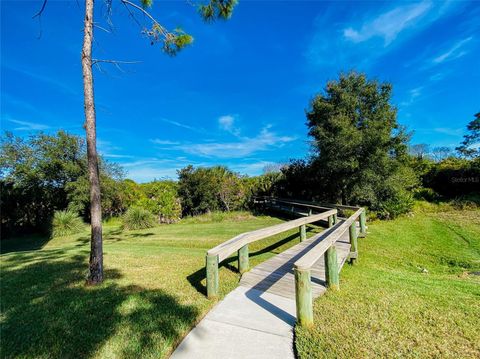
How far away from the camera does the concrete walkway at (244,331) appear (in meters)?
2.46

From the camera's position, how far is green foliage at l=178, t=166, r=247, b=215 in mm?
16547

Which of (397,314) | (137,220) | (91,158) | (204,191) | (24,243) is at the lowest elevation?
(24,243)

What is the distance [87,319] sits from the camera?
305 centimetres

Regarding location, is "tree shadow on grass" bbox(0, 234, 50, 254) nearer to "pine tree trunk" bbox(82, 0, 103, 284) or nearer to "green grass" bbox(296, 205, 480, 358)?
"pine tree trunk" bbox(82, 0, 103, 284)

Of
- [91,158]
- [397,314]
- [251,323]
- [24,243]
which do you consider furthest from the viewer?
[24,243]

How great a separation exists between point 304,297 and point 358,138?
32.4 feet

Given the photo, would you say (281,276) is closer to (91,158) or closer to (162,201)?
(91,158)

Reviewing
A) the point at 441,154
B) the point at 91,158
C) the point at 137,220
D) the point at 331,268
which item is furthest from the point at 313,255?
the point at 441,154

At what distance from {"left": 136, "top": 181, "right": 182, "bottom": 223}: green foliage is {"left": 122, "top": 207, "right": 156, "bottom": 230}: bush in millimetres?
1642

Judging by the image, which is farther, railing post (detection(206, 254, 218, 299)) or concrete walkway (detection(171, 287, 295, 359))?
railing post (detection(206, 254, 218, 299))

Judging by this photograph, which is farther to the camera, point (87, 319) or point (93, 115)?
point (93, 115)

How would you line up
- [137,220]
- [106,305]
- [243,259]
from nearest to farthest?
[106,305], [243,259], [137,220]

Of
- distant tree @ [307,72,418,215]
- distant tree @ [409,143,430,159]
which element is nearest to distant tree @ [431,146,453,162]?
distant tree @ [409,143,430,159]

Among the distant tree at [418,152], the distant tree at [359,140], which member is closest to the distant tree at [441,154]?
the distant tree at [418,152]
